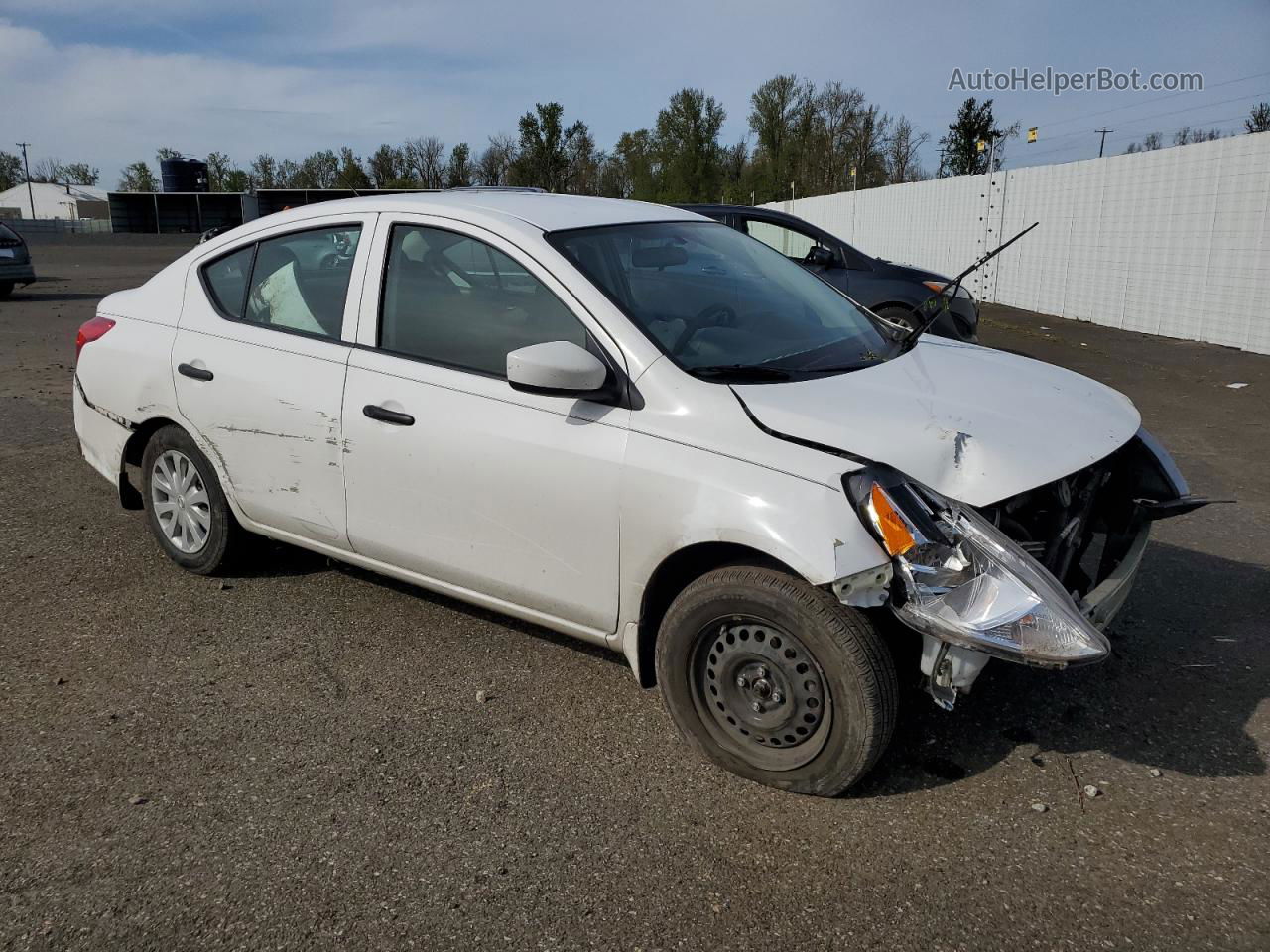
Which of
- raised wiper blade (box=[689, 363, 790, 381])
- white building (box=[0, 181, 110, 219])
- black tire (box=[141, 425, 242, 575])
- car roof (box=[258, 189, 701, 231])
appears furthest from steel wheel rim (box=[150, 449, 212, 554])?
white building (box=[0, 181, 110, 219])

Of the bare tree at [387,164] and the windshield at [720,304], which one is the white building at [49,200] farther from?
the windshield at [720,304]

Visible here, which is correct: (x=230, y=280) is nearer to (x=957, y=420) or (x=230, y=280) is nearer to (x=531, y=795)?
(x=531, y=795)

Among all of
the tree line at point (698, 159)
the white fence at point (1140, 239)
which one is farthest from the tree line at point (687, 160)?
the white fence at point (1140, 239)

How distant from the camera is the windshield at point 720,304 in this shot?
350 cm

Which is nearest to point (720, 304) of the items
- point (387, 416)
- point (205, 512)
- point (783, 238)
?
point (387, 416)

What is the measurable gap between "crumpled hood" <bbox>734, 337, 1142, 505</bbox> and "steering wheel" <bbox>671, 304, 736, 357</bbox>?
0.29 m

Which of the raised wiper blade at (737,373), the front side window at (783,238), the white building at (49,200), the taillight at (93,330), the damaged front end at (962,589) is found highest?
the white building at (49,200)

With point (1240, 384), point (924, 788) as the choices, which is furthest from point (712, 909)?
point (1240, 384)

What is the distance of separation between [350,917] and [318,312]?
7.96 ft

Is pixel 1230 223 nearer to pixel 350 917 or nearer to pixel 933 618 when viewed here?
pixel 933 618

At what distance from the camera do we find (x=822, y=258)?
1006cm

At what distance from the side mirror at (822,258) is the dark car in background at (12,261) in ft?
55.5

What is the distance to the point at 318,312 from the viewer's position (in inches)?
164

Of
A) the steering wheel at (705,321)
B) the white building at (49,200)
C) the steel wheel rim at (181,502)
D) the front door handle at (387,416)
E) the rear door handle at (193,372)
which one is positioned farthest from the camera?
the white building at (49,200)
